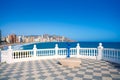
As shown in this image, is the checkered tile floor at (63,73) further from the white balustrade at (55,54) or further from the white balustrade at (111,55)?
the white balustrade at (55,54)

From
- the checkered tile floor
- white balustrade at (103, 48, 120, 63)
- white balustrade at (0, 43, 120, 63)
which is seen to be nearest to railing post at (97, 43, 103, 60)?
white balustrade at (0, 43, 120, 63)

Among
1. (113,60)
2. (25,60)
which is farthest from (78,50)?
(25,60)

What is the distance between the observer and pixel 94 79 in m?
5.25

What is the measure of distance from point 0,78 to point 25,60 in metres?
4.49

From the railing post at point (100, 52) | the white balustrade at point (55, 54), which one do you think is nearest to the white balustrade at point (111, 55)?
the white balustrade at point (55, 54)

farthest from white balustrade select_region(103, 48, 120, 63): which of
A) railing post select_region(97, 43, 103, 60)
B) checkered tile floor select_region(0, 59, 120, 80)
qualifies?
checkered tile floor select_region(0, 59, 120, 80)

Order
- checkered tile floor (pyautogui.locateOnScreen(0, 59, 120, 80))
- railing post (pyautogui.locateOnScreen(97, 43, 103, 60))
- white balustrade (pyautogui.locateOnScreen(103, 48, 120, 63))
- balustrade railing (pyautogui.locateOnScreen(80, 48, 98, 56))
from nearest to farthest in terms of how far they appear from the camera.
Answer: checkered tile floor (pyautogui.locateOnScreen(0, 59, 120, 80)) < white balustrade (pyautogui.locateOnScreen(103, 48, 120, 63)) < railing post (pyautogui.locateOnScreen(97, 43, 103, 60)) < balustrade railing (pyautogui.locateOnScreen(80, 48, 98, 56))

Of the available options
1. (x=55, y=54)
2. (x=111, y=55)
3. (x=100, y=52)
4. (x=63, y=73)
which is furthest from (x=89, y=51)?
(x=63, y=73)

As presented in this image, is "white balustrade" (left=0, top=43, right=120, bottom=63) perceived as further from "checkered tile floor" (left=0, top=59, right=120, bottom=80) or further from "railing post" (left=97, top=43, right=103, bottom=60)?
"checkered tile floor" (left=0, top=59, right=120, bottom=80)

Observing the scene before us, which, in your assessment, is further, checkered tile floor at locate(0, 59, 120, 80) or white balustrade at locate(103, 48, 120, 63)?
white balustrade at locate(103, 48, 120, 63)

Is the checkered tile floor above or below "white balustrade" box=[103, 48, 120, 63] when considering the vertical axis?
below

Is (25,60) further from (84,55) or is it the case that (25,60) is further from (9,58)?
(84,55)

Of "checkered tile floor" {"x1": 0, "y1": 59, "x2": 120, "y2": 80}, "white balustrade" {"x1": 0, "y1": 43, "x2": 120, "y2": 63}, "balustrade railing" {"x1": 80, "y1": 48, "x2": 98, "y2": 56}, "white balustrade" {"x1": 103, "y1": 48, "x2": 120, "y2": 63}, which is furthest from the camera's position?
"balustrade railing" {"x1": 80, "y1": 48, "x2": 98, "y2": 56}

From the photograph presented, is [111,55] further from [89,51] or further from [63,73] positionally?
[63,73]
